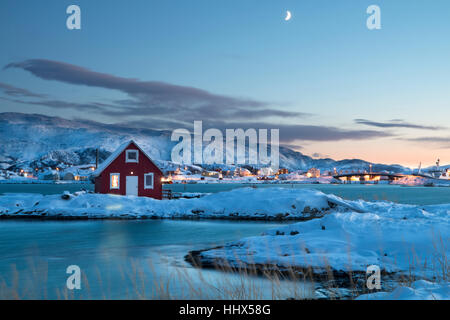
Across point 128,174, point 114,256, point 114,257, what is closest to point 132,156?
point 128,174

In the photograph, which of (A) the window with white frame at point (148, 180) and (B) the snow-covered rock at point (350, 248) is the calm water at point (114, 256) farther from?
(A) the window with white frame at point (148, 180)

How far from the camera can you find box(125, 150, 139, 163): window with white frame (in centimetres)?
4531

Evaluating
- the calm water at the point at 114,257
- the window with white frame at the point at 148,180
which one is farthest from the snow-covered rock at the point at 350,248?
the window with white frame at the point at 148,180

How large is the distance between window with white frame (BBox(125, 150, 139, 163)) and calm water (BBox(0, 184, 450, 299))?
13.2m

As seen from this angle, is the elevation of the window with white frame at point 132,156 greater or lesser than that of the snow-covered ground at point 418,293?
greater

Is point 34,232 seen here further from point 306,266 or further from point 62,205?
point 306,266

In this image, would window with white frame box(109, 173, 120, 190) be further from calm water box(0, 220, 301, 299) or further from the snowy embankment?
calm water box(0, 220, 301, 299)

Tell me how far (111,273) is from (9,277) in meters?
3.17

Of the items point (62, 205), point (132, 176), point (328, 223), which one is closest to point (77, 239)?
point (328, 223)

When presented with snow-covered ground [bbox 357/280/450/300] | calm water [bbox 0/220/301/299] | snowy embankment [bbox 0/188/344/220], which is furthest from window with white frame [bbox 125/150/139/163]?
snow-covered ground [bbox 357/280/450/300]

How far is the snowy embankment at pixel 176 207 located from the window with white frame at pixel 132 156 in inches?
233

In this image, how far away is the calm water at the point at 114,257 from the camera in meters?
11.5
